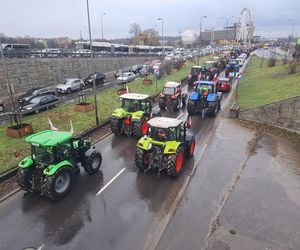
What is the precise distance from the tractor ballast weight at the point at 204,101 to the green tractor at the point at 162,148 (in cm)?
850

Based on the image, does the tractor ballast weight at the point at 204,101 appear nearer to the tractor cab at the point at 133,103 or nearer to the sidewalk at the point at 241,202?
the tractor cab at the point at 133,103

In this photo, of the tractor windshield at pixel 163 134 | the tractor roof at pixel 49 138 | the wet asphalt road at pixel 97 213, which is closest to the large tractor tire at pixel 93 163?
the wet asphalt road at pixel 97 213

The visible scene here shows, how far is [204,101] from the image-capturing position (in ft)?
64.2

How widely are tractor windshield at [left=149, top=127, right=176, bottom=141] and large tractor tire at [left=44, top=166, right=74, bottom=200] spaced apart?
12.3ft

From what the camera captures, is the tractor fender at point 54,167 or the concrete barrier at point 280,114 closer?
the tractor fender at point 54,167

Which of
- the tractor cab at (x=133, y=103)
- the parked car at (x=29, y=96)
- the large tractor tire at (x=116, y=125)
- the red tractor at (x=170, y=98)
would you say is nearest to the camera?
the large tractor tire at (x=116, y=125)

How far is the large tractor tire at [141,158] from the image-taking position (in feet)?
35.3

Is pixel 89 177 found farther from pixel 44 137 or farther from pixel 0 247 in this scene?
pixel 0 247

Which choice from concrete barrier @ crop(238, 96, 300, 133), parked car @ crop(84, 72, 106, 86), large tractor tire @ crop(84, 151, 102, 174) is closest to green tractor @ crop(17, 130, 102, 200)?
large tractor tire @ crop(84, 151, 102, 174)

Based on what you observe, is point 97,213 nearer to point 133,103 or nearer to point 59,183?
point 59,183

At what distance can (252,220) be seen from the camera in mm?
8148

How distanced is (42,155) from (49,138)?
79 cm

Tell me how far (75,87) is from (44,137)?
2361 centimetres

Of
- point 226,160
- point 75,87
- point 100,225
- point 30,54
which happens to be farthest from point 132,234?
point 30,54
